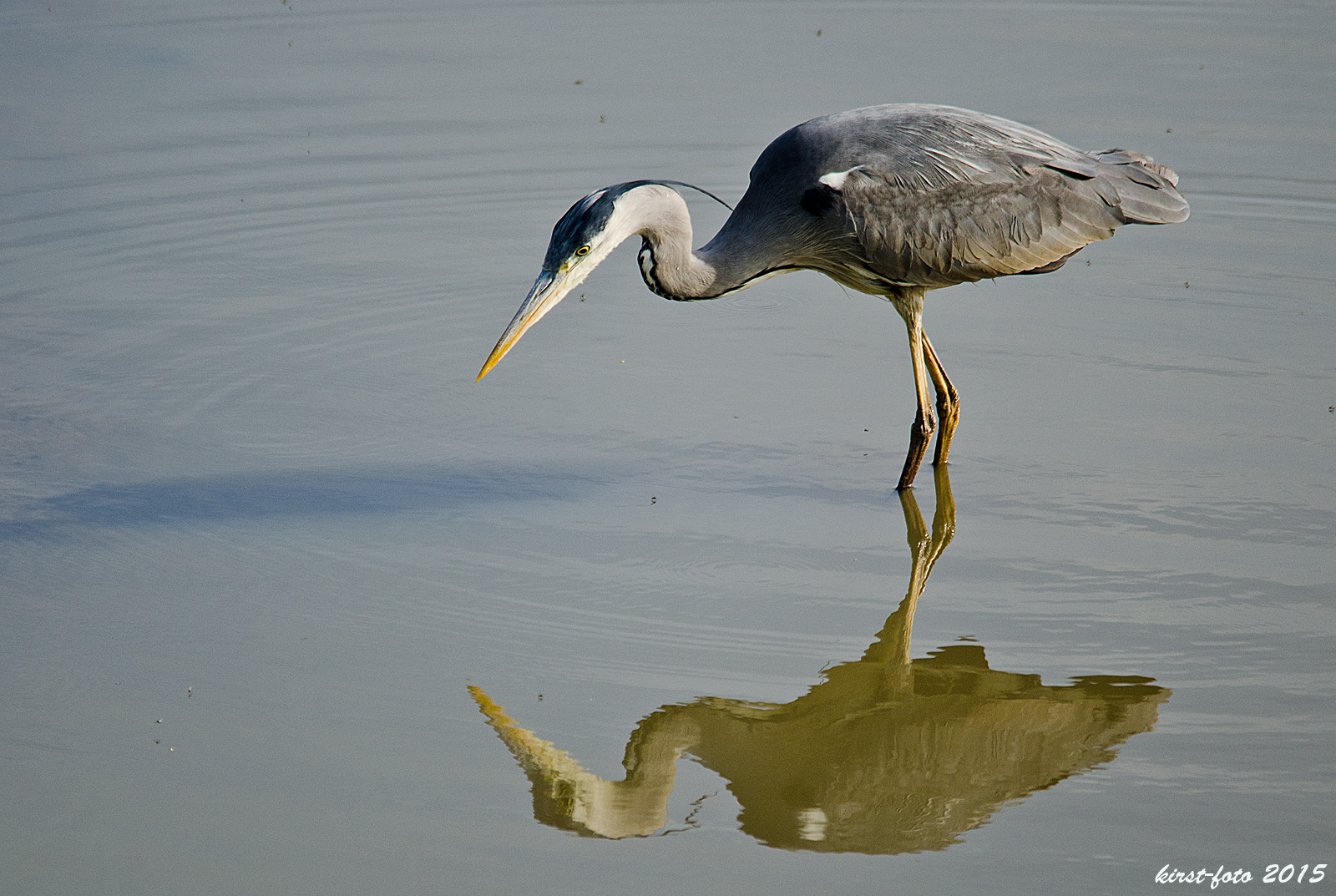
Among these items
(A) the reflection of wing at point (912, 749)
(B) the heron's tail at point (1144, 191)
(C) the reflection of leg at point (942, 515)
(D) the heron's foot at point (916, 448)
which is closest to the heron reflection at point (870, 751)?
(A) the reflection of wing at point (912, 749)

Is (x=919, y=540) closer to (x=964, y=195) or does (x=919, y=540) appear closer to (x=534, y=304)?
(x=964, y=195)

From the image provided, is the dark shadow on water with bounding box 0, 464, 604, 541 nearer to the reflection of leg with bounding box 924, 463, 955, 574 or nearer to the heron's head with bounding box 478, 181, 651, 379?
the heron's head with bounding box 478, 181, 651, 379

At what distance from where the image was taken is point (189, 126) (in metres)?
10.7

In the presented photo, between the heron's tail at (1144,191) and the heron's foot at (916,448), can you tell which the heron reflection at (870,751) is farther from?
the heron's tail at (1144,191)

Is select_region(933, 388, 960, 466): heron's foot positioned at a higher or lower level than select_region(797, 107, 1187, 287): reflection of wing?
lower

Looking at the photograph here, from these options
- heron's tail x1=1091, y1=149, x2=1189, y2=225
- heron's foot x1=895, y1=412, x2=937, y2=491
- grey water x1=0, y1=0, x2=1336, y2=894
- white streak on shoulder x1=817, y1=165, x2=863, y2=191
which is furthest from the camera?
heron's tail x1=1091, y1=149, x2=1189, y2=225

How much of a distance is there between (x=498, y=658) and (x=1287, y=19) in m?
10.9

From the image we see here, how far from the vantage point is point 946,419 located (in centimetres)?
634

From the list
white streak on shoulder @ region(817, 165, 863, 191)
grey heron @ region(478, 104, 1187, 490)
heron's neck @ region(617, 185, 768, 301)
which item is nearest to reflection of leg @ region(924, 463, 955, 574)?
grey heron @ region(478, 104, 1187, 490)

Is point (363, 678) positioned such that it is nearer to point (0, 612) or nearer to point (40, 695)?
point (40, 695)

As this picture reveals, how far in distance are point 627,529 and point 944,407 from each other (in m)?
1.59

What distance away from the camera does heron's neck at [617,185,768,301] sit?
5637 mm

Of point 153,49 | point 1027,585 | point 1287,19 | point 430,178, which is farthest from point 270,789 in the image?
point 1287,19

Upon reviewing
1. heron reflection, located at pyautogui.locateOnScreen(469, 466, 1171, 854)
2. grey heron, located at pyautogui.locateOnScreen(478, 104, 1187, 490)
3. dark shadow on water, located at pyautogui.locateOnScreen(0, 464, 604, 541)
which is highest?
grey heron, located at pyautogui.locateOnScreen(478, 104, 1187, 490)
